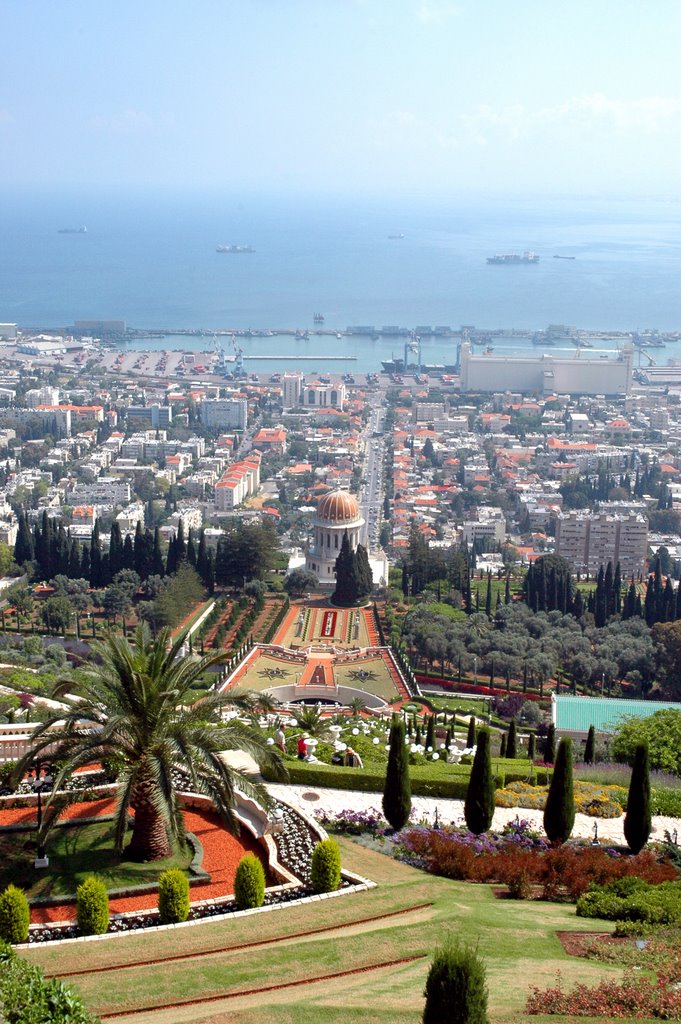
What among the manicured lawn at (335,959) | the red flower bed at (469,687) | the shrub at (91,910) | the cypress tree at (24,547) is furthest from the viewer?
the cypress tree at (24,547)

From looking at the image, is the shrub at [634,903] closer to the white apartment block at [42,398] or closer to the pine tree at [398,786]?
the pine tree at [398,786]

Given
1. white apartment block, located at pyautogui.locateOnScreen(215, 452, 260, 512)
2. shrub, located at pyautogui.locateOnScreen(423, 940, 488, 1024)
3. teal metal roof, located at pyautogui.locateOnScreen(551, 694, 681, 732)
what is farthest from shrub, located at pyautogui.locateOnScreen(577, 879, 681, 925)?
white apartment block, located at pyautogui.locateOnScreen(215, 452, 260, 512)

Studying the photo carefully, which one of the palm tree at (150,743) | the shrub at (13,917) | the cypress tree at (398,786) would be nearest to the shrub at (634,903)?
the cypress tree at (398,786)

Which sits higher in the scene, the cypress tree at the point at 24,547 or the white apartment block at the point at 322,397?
the white apartment block at the point at 322,397

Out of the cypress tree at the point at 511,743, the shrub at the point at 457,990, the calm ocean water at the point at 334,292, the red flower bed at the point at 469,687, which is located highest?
the calm ocean water at the point at 334,292

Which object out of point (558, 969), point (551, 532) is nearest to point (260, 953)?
point (558, 969)

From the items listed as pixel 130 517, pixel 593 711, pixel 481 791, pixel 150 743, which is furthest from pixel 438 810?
pixel 130 517

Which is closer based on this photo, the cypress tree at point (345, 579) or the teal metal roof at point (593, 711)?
the teal metal roof at point (593, 711)
